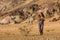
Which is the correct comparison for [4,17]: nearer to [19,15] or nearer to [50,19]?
[19,15]

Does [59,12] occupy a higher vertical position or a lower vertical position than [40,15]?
lower

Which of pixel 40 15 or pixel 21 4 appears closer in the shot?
pixel 40 15

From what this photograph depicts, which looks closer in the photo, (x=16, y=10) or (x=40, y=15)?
(x=40, y=15)

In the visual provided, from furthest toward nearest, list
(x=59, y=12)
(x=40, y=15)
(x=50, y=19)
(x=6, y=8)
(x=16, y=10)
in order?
(x=6, y=8) → (x=16, y=10) → (x=59, y=12) → (x=50, y=19) → (x=40, y=15)

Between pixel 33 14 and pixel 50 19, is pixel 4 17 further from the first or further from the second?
pixel 50 19

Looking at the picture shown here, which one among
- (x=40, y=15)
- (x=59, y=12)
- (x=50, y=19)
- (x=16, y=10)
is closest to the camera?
(x=40, y=15)

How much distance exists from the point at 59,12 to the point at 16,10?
18.0 feet

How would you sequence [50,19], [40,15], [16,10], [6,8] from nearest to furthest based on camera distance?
[40,15] < [50,19] < [16,10] < [6,8]

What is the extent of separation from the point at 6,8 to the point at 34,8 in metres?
4.52

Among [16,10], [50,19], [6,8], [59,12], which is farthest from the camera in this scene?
A: [6,8]

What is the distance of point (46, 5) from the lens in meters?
33.1

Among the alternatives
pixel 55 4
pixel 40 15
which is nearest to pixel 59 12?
pixel 55 4

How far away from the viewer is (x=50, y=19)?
29.5m

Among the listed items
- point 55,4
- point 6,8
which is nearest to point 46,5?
point 55,4
